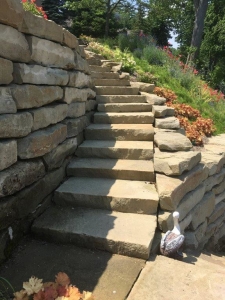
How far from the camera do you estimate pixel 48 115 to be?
2.88 metres

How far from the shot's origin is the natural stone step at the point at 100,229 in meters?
2.47

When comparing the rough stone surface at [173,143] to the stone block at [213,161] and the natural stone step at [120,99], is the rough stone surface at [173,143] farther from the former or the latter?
the natural stone step at [120,99]

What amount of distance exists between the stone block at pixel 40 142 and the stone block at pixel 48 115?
6 cm

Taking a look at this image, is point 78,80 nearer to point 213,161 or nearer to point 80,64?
point 80,64

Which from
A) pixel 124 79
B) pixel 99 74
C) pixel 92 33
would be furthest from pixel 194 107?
pixel 92 33

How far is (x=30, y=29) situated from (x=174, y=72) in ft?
19.1

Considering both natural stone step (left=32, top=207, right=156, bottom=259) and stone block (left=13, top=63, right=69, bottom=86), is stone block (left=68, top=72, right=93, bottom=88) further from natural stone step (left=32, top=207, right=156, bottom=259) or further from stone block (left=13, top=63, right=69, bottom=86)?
natural stone step (left=32, top=207, right=156, bottom=259)

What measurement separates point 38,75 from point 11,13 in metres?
0.61

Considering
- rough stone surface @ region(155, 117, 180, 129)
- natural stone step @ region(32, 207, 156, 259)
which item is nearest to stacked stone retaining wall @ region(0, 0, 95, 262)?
natural stone step @ region(32, 207, 156, 259)

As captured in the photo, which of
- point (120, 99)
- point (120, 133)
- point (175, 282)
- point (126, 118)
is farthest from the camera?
point (120, 99)

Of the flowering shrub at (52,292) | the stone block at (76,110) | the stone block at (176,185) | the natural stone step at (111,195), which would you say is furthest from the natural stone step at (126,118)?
the flowering shrub at (52,292)

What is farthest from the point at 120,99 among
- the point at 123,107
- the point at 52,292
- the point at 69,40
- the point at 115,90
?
the point at 52,292

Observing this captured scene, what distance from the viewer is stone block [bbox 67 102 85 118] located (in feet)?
11.8

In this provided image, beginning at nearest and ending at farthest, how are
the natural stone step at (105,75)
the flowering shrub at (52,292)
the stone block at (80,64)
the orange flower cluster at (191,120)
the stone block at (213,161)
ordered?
1. the flowering shrub at (52,292)
2. the stone block at (80,64)
3. the stone block at (213,161)
4. the orange flower cluster at (191,120)
5. the natural stone step at (105,75)
